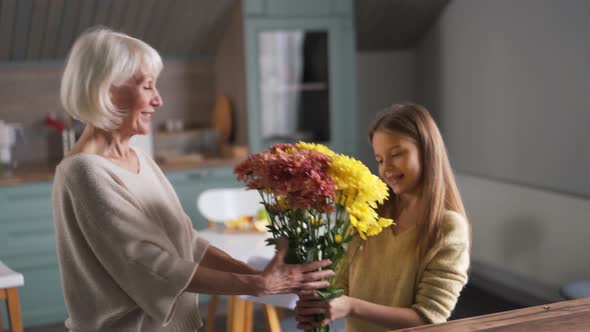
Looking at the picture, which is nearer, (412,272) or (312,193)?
(312,193)

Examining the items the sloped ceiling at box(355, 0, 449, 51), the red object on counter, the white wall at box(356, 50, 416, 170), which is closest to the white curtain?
the sloped ceiling at box(355, 0, 449, 51)

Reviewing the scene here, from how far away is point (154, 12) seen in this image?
4328mm

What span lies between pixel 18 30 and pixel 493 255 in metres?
3.10

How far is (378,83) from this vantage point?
17.3 ft

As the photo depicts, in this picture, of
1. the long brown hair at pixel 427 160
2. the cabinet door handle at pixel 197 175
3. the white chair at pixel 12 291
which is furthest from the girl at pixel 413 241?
the cabinet door handle at pixel 197 175

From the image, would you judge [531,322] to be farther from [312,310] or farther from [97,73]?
[97,73]

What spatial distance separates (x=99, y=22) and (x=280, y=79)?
1.12 meters

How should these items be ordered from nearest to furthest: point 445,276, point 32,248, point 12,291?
point 445,276 → point 12,291 → point 32,248

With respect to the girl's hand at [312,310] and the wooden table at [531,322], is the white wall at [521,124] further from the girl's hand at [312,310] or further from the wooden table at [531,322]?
the girl's hand at [312,310]

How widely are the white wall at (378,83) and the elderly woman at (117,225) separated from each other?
12.1 ft

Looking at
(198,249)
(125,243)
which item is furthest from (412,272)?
(125,243)

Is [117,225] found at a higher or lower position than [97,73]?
lower

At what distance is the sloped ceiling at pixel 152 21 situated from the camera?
410cm

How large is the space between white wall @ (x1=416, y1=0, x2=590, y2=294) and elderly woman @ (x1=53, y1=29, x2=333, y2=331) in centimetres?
273
